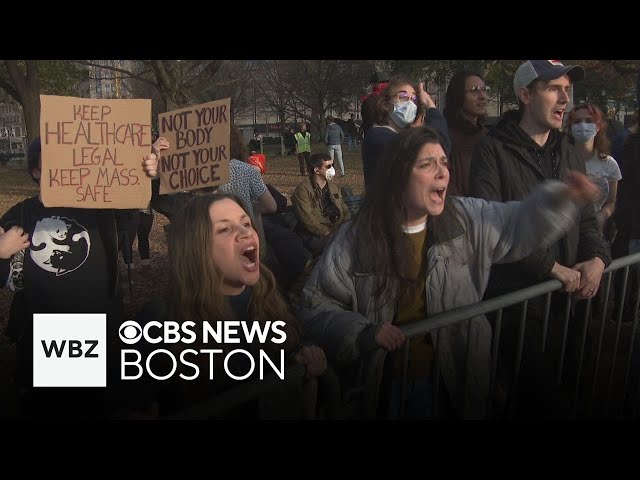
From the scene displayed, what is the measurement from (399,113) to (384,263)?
0.95m

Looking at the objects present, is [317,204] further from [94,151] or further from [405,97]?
[94,151]

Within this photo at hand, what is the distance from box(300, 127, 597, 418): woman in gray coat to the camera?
2.25 metres

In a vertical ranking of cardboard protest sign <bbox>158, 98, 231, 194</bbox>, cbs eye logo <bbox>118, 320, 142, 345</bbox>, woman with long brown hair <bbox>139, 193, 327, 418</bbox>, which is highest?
cardboard protest sign <bbox>158, 98, 231, 194</bbox>

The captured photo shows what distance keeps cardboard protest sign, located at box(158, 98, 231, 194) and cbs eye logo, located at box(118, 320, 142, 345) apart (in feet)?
1.77

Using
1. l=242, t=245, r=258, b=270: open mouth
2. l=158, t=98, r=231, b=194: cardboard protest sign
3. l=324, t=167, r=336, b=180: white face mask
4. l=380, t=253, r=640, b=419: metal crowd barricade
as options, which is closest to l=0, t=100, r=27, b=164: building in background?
l=158, t=98, r=231, b=194: cardboard protest sign

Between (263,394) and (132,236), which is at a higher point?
(132,236)

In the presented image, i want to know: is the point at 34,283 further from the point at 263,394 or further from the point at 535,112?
the point at 535,112

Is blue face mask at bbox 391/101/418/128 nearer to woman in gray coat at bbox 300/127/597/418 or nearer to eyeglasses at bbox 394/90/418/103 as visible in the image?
eyeglasses at bbox 394/90/418/103

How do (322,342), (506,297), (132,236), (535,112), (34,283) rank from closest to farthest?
(322,342), (506,297), (34,283), (535,112), (132,236)

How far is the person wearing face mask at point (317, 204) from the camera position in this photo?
3.55 meters

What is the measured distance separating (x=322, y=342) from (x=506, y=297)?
2.25ft
